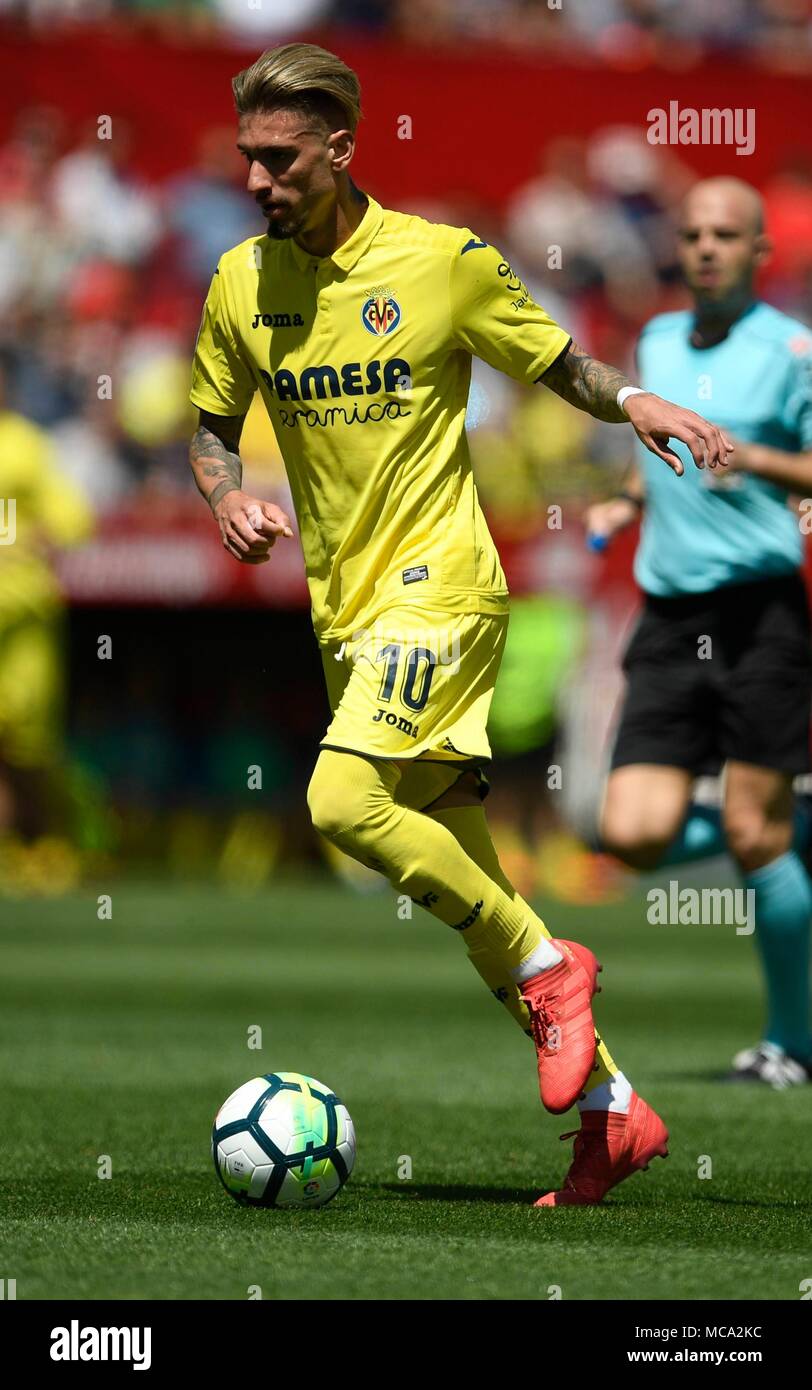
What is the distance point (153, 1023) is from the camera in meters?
8.96

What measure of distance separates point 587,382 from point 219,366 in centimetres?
95

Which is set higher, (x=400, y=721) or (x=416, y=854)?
(x=400, y=721)

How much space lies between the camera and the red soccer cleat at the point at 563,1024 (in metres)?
4.81

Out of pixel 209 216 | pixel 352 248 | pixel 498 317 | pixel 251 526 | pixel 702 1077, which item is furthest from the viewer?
pixel 209 216

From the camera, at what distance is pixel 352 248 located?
5172 millimetres

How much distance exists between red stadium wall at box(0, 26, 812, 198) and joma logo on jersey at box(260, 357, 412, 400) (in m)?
14.6

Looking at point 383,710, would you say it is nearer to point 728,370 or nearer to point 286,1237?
point 286,1237

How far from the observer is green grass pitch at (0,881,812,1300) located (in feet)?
13.4

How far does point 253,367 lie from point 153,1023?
4.27 m

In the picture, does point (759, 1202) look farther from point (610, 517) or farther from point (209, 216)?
point (209, 216)

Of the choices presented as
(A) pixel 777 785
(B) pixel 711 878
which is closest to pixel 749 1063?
(A) pixel 777 785

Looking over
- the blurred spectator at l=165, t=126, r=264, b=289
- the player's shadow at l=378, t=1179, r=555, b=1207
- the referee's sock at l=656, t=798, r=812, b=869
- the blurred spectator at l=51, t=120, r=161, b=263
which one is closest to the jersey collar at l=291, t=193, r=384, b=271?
the player's shadow at l=378, t=1179, r=555, b=1207

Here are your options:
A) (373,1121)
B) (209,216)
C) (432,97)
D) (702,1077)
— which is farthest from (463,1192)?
(432,97)
